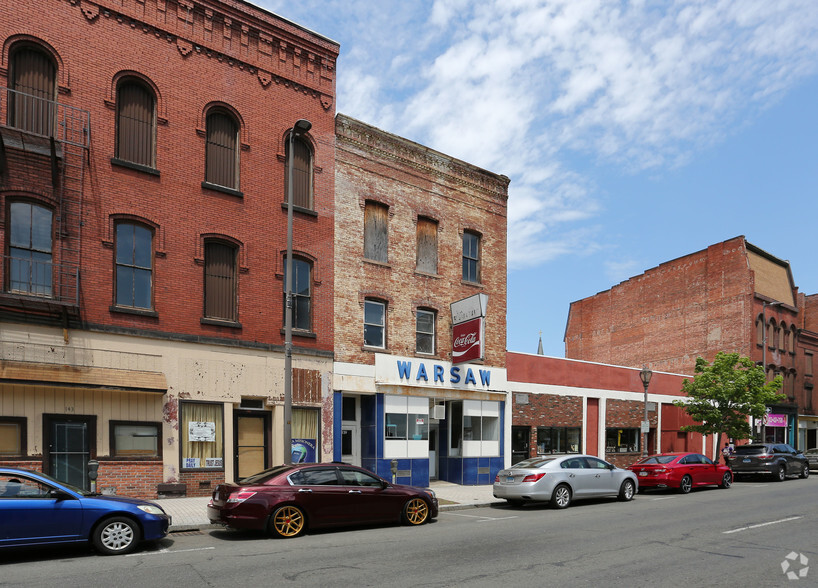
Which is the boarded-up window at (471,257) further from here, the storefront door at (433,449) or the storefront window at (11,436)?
the storefront window at (11,436)

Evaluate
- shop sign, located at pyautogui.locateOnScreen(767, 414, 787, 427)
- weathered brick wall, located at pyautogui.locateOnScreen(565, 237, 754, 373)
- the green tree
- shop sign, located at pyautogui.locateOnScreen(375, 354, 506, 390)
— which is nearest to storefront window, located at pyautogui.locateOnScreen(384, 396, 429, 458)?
shop sign, located at pyautogui.locateOnScreen(375, 354, 506, 390)

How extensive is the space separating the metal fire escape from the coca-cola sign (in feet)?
39.6

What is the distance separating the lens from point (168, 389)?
1764cm

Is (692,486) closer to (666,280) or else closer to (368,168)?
(368,168)

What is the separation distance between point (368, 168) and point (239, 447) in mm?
9678

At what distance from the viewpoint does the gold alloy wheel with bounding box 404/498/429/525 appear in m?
14.4

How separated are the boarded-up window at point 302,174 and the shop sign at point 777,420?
3637cm

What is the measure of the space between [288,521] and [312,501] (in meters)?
0.57

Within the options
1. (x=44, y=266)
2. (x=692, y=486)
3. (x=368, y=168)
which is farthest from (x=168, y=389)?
(x=692, y=486)

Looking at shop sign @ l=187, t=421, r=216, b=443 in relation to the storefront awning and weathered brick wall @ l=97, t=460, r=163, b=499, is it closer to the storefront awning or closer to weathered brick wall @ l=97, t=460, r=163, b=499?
weathered brick wall @ l=97, t=460, r=163, b=499

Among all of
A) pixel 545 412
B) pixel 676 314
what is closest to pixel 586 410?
pixel 545 412

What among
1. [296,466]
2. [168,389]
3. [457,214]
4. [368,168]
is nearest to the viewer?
[296,466]

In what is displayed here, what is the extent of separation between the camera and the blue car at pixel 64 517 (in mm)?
10133

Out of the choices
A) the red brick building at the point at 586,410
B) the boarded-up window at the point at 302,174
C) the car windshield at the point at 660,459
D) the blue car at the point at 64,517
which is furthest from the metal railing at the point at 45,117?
the car windshield at the point at 660,459
